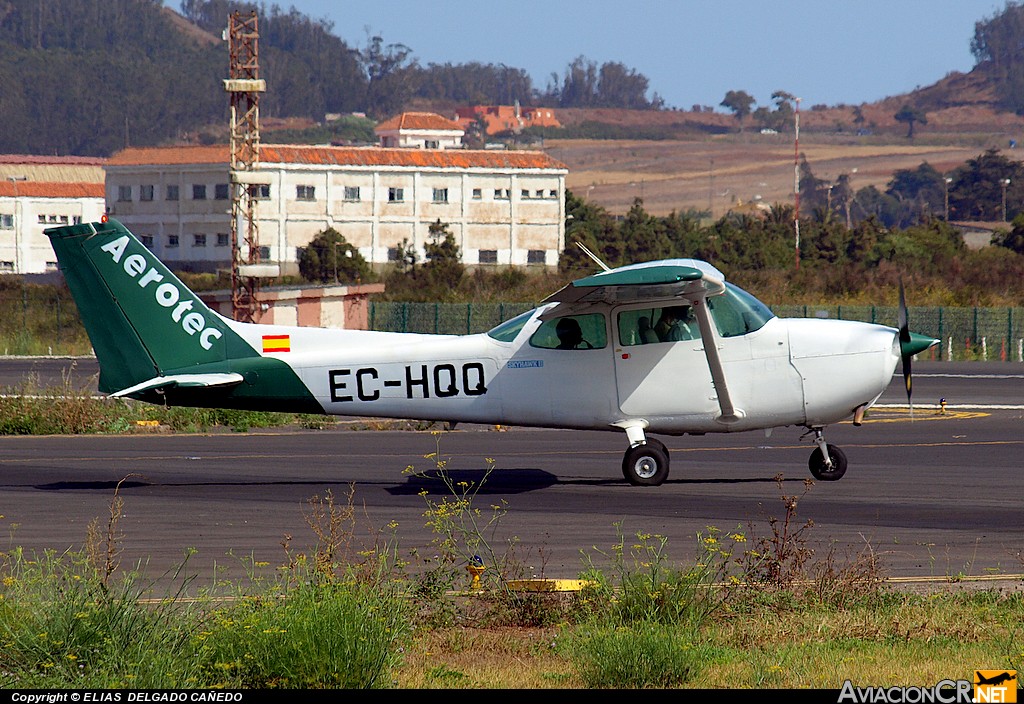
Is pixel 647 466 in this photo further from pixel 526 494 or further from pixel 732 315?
pixel 732 315

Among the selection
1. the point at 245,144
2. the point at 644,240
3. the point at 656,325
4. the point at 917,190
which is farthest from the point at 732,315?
the point at 917,190

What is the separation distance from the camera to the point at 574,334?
15.6m

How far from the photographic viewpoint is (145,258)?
623 inches

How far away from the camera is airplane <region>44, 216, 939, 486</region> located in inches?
603

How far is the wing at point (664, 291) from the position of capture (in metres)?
14.1

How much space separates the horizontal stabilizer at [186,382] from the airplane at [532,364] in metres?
0.02

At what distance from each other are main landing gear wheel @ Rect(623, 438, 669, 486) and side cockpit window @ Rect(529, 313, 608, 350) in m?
1.37

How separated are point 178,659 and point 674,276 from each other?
8292mm

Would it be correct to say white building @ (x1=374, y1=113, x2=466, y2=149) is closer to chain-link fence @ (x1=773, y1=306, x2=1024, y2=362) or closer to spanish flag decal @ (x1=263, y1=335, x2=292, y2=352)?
chain-link fence @ (x1=773, y1=306, x2=1024, y2=362)

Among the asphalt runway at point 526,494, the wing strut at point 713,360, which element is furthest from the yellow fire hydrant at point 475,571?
the wing strut at point 713,360

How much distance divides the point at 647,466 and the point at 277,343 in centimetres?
482

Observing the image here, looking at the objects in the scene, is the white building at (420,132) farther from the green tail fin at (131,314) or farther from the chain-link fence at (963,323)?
the green tail fin at (131,314)

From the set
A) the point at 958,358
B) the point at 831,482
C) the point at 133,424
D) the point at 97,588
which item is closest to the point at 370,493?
the point at 831,482

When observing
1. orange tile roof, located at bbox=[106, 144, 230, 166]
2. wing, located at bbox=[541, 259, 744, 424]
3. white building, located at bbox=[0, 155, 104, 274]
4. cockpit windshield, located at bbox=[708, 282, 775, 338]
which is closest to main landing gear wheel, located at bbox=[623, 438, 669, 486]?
wing, located at bbox=[541, 259, 744, 424]
